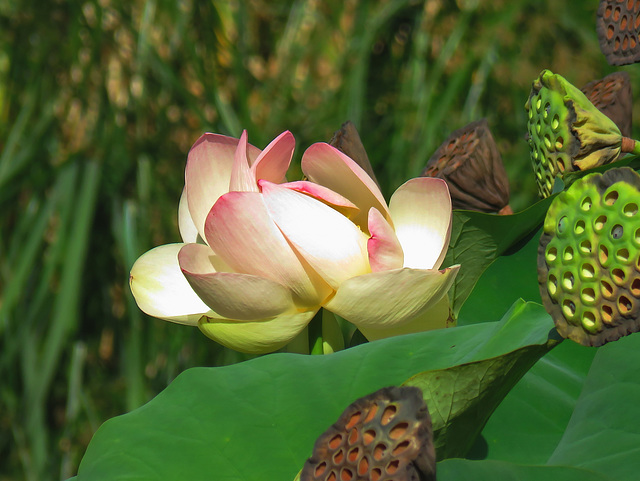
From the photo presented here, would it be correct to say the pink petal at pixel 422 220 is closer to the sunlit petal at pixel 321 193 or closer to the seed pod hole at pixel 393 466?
the sunlit petal at pixel 321 193

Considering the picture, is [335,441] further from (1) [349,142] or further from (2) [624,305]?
(1) [349,142]

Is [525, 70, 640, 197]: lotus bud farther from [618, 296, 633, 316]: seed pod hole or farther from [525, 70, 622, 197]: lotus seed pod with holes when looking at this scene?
[618, 296, 633, 316]: seed pod hole

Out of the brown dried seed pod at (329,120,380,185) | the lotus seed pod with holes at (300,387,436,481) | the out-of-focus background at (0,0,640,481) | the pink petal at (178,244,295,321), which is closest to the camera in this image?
the lotus seed pod with holes at (300,387,436,481)

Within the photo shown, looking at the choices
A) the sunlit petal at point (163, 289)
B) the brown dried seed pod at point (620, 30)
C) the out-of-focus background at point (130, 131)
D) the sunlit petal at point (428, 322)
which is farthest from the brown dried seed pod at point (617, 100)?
the out-of-focus background at point (130, 131)

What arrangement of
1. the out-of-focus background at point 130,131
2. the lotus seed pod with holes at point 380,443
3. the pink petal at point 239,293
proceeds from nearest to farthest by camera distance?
1. the lotus seed pod with holes at point 380,443
2. the pink petal at point 239,293
3. the out-of-focus background at point 130,131

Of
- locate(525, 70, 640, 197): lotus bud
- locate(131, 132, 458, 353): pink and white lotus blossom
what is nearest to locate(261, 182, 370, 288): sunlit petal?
locate(131, 132, 458, 353): pink and white lotus blossom

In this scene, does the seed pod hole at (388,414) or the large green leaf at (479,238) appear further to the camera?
the large green leaf at (479,238)

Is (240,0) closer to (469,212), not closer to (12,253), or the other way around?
(12,253)

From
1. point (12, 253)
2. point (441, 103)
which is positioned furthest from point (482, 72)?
point (12, 253)
